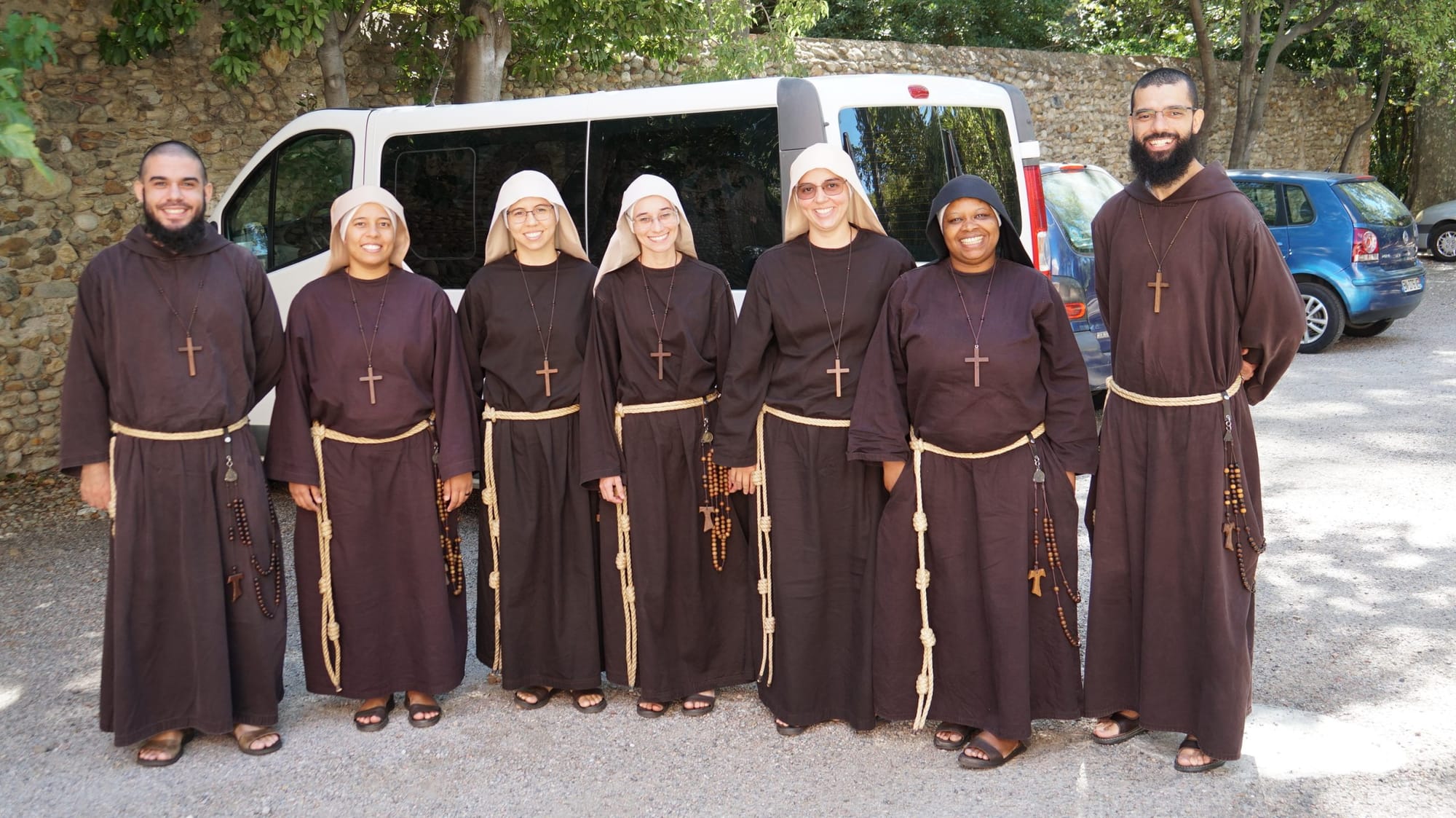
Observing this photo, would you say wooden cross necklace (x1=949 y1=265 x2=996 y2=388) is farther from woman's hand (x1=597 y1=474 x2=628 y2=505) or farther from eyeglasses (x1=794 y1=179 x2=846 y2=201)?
woman's hand (x1=597 y1=474 x2=628 y2=505)

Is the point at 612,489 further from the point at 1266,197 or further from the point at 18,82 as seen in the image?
the point at 1266,197

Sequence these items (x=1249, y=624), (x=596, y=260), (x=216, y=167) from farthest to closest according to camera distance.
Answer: (x=216, y=167), (x=596, y=260), (x=1249, y=624)

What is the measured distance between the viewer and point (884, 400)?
13.3 feet

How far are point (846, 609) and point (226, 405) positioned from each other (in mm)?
2246

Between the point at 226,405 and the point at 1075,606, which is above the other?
the point at 226,405

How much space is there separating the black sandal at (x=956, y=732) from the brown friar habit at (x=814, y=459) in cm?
24

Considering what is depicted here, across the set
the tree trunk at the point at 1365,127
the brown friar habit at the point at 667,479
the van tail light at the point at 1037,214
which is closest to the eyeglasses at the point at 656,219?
the brown friar habit at the point at 667,479

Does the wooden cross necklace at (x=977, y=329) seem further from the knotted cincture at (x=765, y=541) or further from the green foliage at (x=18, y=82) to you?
the green foliage at (x=18, y=82)

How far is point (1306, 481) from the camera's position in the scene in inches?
280

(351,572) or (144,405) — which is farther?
(351,572)

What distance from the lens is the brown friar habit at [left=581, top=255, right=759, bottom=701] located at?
4375 millimetres

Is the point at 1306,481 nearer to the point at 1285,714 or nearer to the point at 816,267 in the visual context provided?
the point at 1285,714

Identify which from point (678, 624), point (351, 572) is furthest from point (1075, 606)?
point (351, 572)

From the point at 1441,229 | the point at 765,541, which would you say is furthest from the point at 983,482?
the point at 1441,229
